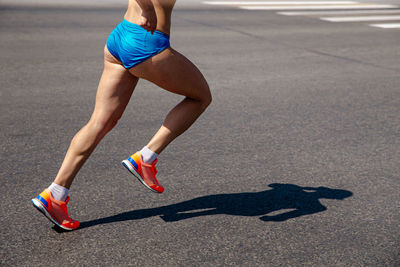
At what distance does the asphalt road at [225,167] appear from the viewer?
11.1ft

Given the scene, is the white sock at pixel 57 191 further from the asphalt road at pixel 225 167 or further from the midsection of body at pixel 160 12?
the midsection of body at pixel 160 12

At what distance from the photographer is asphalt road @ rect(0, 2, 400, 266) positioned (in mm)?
3387

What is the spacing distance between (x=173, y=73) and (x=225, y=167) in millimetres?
1445

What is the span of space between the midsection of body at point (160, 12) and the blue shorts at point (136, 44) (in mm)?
32

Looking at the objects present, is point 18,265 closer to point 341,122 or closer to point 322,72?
point 341,122

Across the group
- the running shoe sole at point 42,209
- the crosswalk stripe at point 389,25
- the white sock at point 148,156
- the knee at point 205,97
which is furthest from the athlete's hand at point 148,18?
the crosswalk stripe at point 389,25

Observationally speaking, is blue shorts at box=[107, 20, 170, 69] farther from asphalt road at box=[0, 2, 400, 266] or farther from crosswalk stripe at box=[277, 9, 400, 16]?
crosswalk stripe at box=[277, 9, 400, 16]

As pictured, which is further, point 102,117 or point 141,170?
point 141,170

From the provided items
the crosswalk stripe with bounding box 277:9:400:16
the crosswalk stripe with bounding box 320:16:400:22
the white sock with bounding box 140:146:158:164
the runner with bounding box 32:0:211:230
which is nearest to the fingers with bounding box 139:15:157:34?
the runner with bounding box 32:0:211:230

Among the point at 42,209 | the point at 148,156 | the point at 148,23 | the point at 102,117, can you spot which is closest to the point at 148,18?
the point at 148,23

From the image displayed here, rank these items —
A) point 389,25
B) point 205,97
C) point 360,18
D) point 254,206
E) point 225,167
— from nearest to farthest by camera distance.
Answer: point 205,97 < point 254,206 < point 225,167 < point 389,25 < point 360,18

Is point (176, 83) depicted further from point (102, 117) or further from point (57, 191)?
point (57, 191)

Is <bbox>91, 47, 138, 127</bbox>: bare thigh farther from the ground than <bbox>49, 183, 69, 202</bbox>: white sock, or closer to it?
farther from the ground

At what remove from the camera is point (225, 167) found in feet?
15.6
